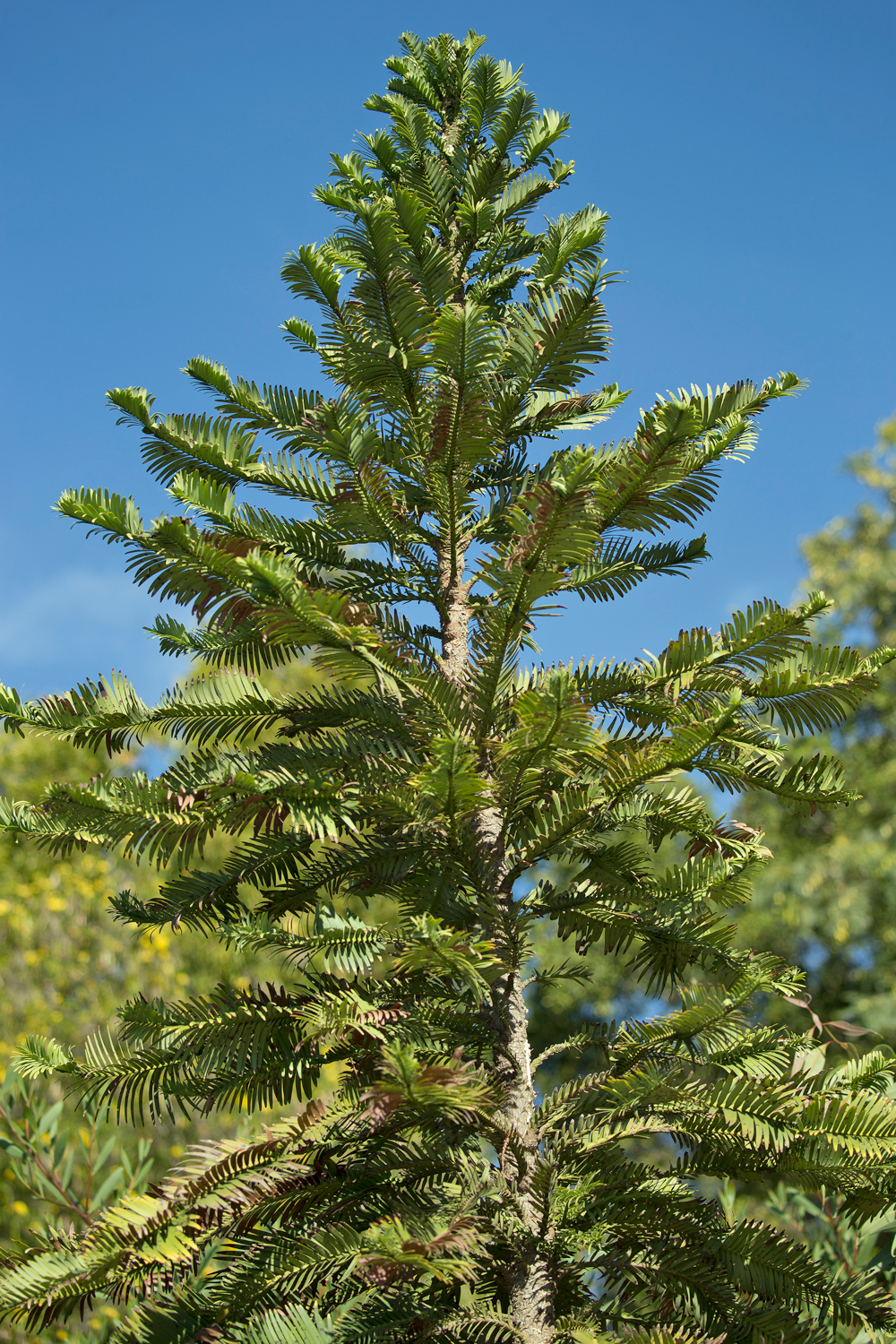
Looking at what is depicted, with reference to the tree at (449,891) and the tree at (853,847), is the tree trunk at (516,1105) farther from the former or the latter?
the tree at (853,847)

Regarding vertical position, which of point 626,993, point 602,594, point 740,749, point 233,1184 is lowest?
point 233,1184

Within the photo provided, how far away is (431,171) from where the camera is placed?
12.0 ft

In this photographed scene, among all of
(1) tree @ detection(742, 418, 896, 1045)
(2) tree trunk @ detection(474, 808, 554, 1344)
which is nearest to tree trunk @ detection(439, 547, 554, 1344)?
(2) tree trunk @ detection(474, 808, 554, 1344)

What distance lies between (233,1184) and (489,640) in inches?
51.8

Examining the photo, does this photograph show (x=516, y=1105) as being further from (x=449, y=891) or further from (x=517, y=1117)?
(x=449, y=891)

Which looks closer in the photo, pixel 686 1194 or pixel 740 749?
pixel 686 1194

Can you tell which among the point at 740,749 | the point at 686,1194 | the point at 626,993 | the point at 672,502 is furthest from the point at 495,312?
the point at 626,993

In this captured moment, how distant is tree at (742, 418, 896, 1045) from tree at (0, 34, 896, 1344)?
8617mm

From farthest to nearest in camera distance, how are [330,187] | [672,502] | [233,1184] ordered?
[330,187] → [672,502] → [233,1184]

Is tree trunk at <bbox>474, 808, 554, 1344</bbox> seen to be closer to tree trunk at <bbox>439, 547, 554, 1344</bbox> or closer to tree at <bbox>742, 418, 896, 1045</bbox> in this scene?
tree trunk at <bbox>439, 547, 554, 1344</bbox>

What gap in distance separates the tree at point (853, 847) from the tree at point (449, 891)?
8617 mm

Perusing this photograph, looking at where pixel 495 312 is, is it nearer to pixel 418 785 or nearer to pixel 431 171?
pixel 431 171

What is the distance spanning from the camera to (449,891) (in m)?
2.47

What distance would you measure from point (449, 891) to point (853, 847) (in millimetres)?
10650
